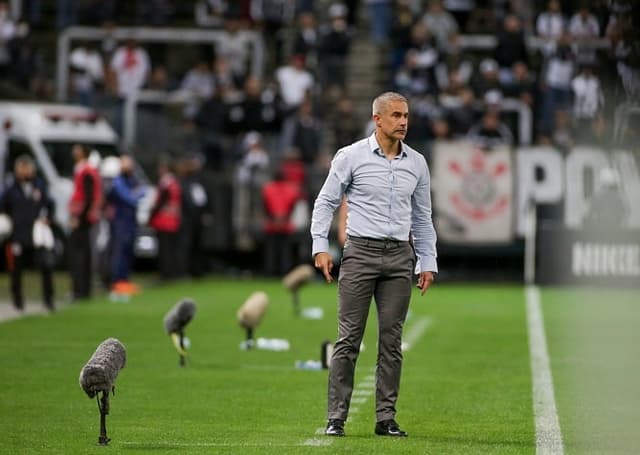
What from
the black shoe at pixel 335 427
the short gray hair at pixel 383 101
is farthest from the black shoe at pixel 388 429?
the short gray hair at pixel 383 101

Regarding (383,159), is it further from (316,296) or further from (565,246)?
(565,246)

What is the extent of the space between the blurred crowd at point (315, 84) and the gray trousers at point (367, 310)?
67.4 ft

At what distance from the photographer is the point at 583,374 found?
56.1 feet

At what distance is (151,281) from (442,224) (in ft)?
18.5

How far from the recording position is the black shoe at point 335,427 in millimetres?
11953

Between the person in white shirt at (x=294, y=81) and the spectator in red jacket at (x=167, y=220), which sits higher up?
the person in white shirt at (x=294, y=81)

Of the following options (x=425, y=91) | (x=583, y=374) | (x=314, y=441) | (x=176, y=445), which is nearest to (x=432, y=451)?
(x=314, y=441)

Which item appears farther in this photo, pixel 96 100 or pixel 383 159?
pixel 96 100

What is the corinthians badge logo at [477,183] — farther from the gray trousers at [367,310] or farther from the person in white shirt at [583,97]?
the gray trousers at [367,310]

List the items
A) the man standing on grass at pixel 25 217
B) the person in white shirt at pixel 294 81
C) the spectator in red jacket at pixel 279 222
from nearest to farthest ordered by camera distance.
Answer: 1. the man standing on grass at pixel 25 217
2. the spectator in red jacket at pixel 279 222
3. the person in white shirt at pixel 294 81

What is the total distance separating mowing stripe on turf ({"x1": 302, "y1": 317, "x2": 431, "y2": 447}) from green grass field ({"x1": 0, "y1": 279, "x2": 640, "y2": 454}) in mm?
27

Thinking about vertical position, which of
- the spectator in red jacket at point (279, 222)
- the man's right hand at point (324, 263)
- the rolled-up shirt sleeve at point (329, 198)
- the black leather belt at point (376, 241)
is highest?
the rolled-up shirt sleeve at point (329, 198)

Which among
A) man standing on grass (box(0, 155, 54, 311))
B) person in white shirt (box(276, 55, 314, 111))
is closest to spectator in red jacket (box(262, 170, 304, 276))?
person in white shirt (box(276, 55, 314, 111))

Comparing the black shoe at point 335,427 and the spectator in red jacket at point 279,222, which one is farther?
the spectator in red jacket at point 279,222
